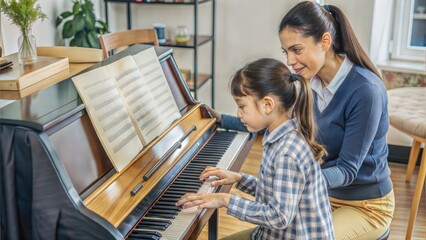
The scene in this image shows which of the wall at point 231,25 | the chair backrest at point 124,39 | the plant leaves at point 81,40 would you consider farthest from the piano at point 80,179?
the wall at point 231,25

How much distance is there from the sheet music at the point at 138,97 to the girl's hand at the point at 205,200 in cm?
30

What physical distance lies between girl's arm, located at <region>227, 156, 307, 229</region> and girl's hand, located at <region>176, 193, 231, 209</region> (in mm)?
71

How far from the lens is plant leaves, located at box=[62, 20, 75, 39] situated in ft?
10.8

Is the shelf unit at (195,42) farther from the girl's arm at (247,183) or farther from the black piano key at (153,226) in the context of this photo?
the black piano key at (153,226)

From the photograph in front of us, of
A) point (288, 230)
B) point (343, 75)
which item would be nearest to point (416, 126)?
point (343, 75)

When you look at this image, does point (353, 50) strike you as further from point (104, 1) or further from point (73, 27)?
point (104, 1)

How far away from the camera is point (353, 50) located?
1746mm

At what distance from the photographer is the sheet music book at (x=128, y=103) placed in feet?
5.02

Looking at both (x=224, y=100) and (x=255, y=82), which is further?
(x=224, y=100)

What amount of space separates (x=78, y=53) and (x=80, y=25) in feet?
4.48

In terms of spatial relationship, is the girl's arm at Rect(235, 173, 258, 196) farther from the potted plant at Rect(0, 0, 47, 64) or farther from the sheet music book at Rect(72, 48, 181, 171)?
the potted plant at Rect(0, 0, 47, 64)

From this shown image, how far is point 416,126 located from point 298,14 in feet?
4.20

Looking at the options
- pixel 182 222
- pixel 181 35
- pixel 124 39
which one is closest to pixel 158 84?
pixel 182 222

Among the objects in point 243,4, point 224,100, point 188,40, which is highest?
point 243,4
